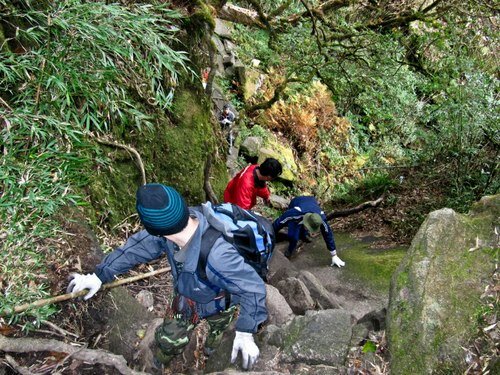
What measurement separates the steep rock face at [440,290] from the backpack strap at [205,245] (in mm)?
1421

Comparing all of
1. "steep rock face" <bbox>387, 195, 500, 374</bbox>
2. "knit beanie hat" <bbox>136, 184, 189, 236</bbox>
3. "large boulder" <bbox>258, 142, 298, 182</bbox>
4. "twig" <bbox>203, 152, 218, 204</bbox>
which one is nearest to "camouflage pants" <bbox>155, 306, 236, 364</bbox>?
"knit beanie hat" <bbox>136, 184, 189, 236</bbox>

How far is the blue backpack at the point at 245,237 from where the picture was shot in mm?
2596

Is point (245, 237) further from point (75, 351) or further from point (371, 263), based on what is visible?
point (371, 263)

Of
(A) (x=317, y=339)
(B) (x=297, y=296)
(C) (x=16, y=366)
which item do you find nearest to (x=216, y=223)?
(A) (x=317, y=339)

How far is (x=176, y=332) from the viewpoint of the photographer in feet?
11.0

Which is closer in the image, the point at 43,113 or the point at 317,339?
the point at 317,339

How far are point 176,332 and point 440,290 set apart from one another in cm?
202

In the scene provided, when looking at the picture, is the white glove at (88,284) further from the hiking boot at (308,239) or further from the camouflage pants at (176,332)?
the hiking boot at (308,239)

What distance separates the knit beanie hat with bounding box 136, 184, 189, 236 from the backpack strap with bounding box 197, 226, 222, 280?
211mm

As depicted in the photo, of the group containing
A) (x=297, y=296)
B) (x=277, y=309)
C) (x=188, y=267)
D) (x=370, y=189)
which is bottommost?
(x=370, y=189)

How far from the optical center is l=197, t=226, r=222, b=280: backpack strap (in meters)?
2.57

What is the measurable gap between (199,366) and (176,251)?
1474 mm

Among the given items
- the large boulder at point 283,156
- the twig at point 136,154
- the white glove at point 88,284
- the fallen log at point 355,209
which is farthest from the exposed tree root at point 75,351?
the large boulder at point 283,156

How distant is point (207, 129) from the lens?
6.61 m
